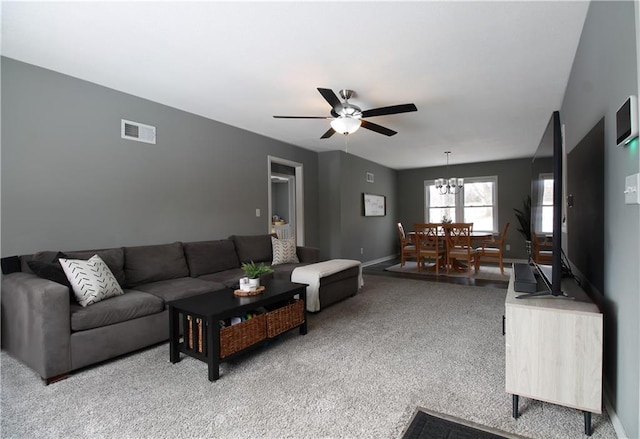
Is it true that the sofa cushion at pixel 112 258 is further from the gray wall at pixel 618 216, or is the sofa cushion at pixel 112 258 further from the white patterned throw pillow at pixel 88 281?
the gray wall at pixel 618 216

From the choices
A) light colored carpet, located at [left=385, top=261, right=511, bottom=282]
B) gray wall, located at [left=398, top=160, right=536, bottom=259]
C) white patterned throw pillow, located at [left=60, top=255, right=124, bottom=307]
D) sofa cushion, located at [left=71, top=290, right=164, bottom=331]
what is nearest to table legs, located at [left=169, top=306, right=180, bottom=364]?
sofa cushion, located at [left=71, top=290, right=164, bottom=331]

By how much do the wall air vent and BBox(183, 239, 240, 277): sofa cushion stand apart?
1.27m

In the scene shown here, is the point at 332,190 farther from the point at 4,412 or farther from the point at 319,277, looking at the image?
the point at 4,412

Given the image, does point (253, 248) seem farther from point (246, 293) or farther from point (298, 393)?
Result: point (298, 393)

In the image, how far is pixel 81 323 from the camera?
229 cm

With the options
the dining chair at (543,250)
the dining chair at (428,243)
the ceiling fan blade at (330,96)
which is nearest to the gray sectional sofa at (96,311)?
the ceiling fan blade at (330,96)

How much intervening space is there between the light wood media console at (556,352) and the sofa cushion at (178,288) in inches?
99.1

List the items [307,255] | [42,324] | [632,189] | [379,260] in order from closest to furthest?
[632,189] → [42,324] → [307,255] → [379,260]

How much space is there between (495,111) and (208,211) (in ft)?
12.8

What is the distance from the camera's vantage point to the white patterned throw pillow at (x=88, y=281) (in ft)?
8.04

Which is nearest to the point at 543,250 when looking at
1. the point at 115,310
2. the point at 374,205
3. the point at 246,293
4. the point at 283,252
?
the point at 246,293

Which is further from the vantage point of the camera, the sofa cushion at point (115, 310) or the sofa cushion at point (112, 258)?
the sofa cushion at point (112, 258)

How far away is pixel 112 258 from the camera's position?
3.04 m

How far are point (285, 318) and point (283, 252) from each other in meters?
1.86
